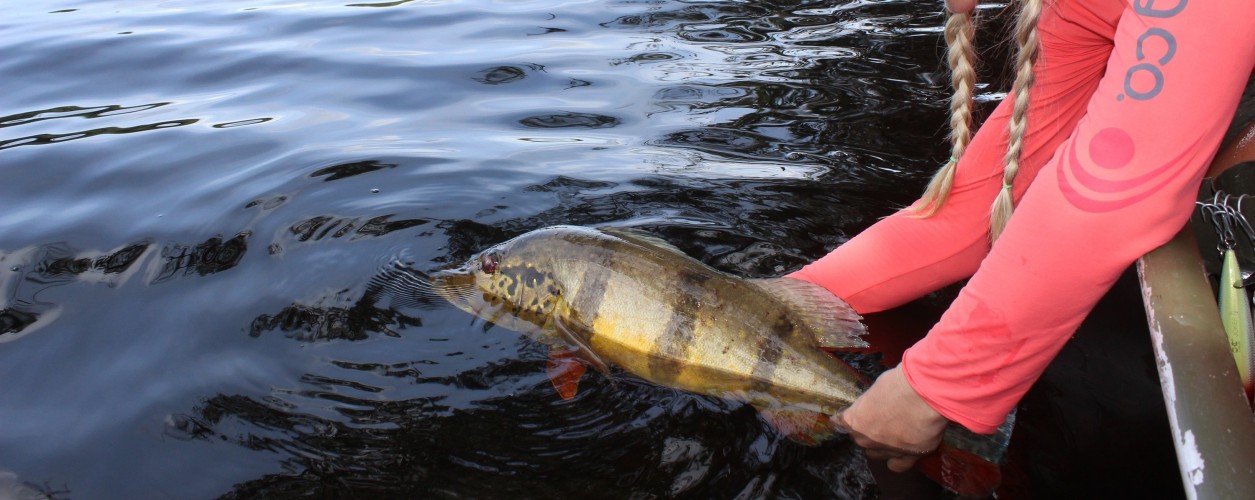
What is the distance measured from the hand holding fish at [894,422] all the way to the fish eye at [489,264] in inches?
59.1

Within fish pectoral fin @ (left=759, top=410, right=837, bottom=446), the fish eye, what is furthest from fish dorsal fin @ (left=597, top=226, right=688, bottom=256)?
fish pectoral fin @ (left=759, top=410, right=837, bottom=446)

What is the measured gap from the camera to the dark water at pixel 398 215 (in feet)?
9.78

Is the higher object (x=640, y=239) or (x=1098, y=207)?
(x=1098, y=207)

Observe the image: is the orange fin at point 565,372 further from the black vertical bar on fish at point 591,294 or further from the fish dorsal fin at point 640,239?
the fish dorsal fin at point 640,239

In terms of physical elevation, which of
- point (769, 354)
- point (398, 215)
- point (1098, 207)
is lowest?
point (398, 215)

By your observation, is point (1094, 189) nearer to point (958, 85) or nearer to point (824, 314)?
point (958, 85)

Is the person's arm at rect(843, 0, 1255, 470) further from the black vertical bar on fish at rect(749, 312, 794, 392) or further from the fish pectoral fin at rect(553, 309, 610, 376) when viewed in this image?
the fish pectoral fin at rect(553, 309, 610, 376)

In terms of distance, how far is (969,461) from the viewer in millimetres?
2670

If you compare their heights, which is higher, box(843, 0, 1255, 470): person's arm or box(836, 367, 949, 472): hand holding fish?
box(843, 0, 1255, 470): person's arm

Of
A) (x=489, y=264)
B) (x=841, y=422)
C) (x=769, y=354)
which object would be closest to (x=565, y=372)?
(x=489, y=264)

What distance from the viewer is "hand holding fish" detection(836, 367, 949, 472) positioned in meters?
2.50

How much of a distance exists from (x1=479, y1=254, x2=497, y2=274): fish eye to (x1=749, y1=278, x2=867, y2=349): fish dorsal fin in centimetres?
111

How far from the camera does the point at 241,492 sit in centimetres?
283

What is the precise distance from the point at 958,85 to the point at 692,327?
1.19 meters
